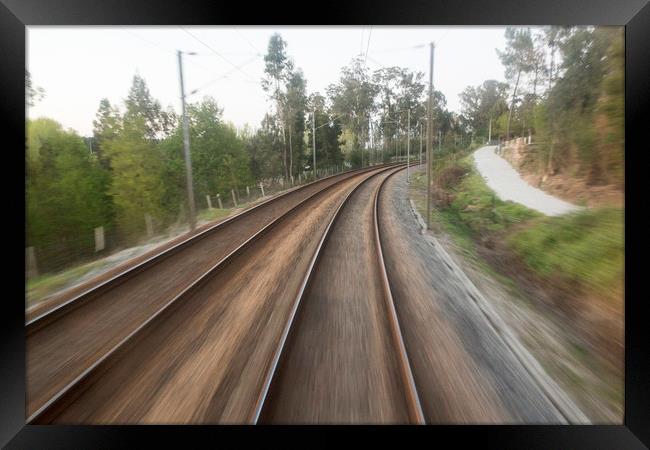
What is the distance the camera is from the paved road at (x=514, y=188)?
27.9 feet

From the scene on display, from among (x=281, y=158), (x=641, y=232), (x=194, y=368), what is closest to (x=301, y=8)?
(x=641, y=232)

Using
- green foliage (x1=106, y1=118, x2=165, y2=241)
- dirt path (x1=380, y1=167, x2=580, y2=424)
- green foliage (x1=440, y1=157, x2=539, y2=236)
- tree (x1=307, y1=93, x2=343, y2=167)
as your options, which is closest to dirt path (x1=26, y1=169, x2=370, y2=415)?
dirt path (x1=380, y1=167, x2=580, y2=424)

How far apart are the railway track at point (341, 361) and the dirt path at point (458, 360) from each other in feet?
0.82

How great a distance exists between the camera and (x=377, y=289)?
17.4 ft

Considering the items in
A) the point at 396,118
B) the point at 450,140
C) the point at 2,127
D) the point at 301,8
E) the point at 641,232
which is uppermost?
the point at 396,118

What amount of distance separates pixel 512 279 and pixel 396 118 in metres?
23.8

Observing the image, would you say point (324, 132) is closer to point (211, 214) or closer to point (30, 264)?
point (211, 214)

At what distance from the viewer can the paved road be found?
8.52 meters

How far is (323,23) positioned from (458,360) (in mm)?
3655

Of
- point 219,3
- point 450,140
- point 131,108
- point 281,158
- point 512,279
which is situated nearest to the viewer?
point 219,3

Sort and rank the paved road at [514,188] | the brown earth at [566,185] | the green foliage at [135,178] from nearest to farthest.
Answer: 1. the brown earth at [566,185]
2. the paved road at [514,188]
3. the green foliage at [135,178]

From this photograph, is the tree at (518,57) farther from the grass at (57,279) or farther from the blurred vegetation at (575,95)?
the grass at (57,279)

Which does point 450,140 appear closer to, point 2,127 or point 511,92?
point 511,92

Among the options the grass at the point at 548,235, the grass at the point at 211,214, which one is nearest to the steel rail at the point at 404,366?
the grass at the point at 548,235
